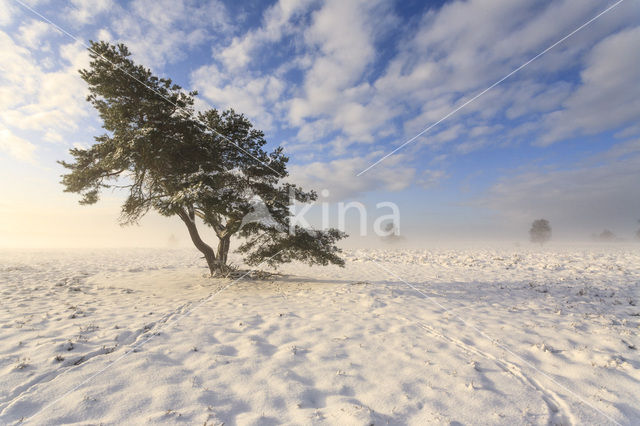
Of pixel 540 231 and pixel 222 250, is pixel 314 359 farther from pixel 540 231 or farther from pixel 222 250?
pixel 540 231

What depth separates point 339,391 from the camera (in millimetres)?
4340

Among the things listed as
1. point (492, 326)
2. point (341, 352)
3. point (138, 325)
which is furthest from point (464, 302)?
point (138, 325)

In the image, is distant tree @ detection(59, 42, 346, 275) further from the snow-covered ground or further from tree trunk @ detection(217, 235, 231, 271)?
the snow-covered ground

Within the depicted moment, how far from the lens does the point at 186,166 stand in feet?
36.9

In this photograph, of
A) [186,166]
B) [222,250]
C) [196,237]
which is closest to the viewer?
[186,166]

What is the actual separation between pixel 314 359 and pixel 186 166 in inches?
384

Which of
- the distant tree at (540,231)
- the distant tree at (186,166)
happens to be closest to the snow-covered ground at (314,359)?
the distant tree at (186,166)

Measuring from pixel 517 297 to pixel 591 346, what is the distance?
16.0ft

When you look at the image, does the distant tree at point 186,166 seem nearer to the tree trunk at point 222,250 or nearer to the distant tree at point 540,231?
the tree trunk at point 222,250

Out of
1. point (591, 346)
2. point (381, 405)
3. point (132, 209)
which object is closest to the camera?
point (381, 405)

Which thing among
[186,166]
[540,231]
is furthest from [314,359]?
[540,231]

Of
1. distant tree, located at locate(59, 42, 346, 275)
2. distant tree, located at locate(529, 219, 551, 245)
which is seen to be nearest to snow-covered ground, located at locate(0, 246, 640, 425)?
distant tree, located at locate(59, 42, 346, 275)

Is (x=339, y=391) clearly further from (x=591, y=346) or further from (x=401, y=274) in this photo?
(x=401, y=274)

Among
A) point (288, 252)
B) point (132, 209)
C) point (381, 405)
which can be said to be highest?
point (132, 209)
